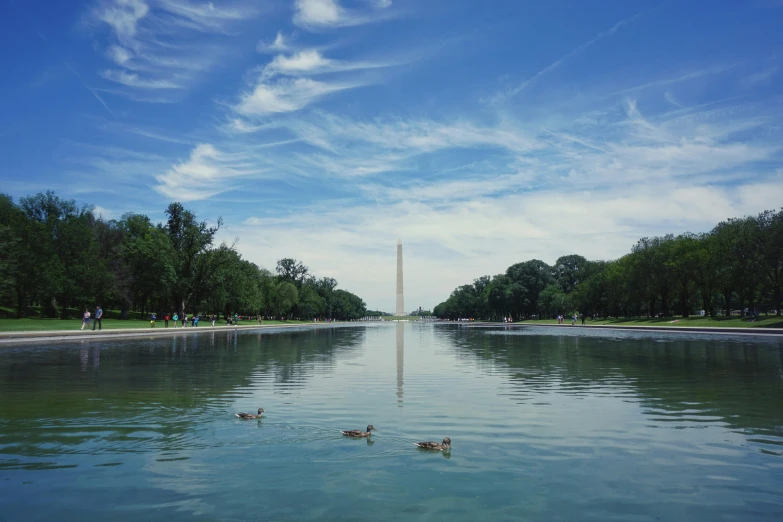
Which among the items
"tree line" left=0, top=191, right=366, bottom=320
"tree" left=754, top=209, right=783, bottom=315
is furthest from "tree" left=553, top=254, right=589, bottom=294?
"tree line" left=0, top=191, right=366, bottom=320

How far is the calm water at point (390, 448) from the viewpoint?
7.35 m

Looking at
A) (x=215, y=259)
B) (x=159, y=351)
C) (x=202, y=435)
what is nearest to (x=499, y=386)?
(x=202, y=435)

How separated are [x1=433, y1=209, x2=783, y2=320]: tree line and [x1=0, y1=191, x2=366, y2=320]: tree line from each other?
62.1m

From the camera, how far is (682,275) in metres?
79.3

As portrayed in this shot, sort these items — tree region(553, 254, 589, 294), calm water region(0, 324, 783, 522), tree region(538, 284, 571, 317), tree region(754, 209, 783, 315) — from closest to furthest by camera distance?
calm water region(0, 324, 783, 522), tree region(754, 209, 783, 315), tree region(538, 284, 571, 317), tree region(553, 254, 589, 294)

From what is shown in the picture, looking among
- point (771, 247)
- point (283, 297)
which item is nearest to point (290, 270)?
point (283, 297)

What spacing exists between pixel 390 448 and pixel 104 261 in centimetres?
7609

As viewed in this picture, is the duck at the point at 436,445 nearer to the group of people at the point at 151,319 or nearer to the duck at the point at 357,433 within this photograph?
the duck at the point at 357,433

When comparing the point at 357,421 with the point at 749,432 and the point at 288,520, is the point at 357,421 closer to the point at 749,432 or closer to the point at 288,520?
the point at 288,520

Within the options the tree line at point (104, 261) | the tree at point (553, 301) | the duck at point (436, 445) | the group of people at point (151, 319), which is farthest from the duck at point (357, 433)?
the tree at point (553, 301)

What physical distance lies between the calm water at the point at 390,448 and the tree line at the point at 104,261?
5303 centimetres

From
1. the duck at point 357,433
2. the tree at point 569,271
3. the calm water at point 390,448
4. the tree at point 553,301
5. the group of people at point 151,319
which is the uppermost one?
the tree at point 569,271

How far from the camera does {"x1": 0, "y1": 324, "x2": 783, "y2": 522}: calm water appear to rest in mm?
7352

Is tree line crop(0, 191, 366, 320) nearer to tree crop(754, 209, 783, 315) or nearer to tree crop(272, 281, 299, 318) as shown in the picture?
tree crop(272, 281, 299, 318)
